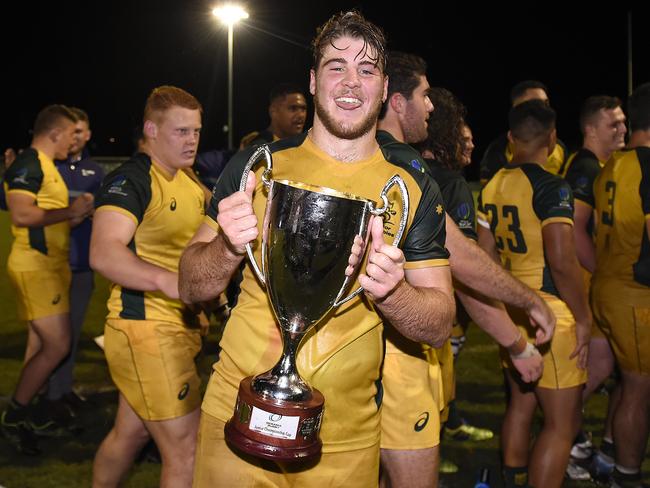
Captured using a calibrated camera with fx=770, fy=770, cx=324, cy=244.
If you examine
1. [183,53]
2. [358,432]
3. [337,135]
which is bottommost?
[358,432]

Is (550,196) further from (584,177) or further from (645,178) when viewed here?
(584,177)

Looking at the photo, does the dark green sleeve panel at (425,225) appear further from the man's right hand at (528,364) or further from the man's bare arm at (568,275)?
the man's bare arm at (568,275)

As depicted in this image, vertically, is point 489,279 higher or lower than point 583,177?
lower

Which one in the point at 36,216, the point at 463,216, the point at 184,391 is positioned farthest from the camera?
the point at 36,216

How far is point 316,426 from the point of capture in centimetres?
204

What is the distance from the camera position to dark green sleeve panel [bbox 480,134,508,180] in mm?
6680

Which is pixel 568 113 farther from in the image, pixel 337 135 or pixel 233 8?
pixel 337 135

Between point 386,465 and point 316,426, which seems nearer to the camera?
point 316,426

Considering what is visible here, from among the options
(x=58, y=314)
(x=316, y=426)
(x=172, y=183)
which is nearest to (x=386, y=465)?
(x=316, y=426)

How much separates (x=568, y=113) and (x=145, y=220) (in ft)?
124

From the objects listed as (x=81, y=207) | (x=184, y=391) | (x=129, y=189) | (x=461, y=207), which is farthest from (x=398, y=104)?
(x=81, y=207)

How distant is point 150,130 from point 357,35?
2.04 metres

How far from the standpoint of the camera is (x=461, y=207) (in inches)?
139

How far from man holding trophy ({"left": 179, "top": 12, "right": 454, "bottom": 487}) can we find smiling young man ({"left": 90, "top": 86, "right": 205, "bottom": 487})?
3.14 ft
